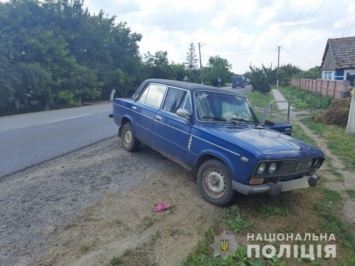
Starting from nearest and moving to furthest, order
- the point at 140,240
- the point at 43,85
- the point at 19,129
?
the point at 140,240, the point at 19,129, the point at 43,85

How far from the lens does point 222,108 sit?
548cm

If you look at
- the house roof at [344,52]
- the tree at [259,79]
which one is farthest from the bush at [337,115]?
the tree at [259,79]

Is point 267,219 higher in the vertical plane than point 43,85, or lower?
lower

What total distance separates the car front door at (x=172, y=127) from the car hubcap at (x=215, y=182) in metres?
0.69

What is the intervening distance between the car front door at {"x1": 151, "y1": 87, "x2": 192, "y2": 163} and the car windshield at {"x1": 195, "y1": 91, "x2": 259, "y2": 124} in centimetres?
22

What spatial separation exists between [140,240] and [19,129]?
9.21 m

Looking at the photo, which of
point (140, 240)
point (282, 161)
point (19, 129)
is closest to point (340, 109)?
point (282, 161)

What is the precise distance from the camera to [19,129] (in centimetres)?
1105

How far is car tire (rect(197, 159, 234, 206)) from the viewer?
4.35 meters

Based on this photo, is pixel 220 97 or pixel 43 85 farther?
pixel 43 85

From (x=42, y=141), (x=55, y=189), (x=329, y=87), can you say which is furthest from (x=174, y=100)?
(x=329, y=87)

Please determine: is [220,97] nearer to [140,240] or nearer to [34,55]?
[140,240]

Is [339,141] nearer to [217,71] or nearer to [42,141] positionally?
[42,141]

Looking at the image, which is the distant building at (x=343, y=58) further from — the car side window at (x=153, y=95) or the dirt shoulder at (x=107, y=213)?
the dirt shoulder at (x=107, y=213)
